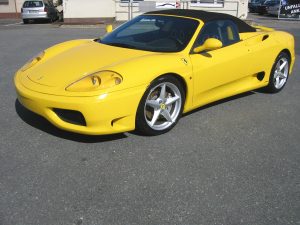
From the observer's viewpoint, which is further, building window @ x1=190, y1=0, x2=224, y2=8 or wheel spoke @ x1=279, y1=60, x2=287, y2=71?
building window @ x1=190, y1=0, x2=224, y2=8

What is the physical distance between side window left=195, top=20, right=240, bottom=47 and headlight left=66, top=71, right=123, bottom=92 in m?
1.20

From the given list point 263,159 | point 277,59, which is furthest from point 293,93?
point 263,159

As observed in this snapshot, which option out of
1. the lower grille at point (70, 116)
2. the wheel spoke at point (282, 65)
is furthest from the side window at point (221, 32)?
the lower grille at point (70, 116)

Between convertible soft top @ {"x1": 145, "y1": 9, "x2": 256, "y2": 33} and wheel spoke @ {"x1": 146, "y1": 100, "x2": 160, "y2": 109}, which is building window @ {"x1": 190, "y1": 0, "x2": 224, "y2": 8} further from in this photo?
wheel spoke @ {"x1": 146, "y1": 100, "x2": 160, "y2": 109}

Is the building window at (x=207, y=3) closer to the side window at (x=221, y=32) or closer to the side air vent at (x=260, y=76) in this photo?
the side air vent at (x=260, y=76)

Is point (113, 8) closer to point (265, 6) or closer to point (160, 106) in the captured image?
point (265, 6)

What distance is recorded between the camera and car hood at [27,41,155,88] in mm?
3574

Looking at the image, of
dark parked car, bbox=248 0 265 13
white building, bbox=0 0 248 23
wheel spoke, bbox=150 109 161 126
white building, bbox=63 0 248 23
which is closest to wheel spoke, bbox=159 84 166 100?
wheel spoke, bbox=150 109 161 126

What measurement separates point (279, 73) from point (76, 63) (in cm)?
314

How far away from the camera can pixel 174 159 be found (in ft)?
10.8

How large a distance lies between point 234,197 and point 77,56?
231 centimetres

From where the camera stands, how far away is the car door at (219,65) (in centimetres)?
406

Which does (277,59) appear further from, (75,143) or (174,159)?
(75,143)

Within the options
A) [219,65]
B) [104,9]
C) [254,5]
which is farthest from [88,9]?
[254,5]
